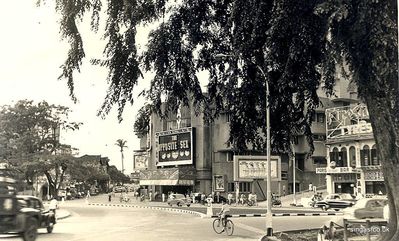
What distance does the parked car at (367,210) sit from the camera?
82.9ft

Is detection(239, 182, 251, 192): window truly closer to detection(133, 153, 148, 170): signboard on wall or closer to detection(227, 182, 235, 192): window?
detection(227, 182, 235, 192): window

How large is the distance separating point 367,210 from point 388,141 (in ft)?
50.7

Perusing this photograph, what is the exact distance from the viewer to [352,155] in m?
59.4

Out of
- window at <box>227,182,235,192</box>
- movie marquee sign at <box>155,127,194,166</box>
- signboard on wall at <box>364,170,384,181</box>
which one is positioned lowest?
window at <box>227,182,235,192</box>

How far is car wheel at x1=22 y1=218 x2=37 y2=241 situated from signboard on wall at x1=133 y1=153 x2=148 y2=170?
76.1 m

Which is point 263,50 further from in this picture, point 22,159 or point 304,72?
point 22,159

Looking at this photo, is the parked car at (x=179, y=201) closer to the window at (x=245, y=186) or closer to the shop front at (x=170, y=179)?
the window at (x=245, y=186)

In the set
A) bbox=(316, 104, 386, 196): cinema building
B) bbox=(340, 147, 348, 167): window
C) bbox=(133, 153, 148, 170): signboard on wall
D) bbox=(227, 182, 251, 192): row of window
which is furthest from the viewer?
bbox=(133, 153, 148, 170): signboard on wall

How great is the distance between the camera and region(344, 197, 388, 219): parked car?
995 inches

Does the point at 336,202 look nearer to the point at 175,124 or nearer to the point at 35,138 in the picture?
the point at 35,138

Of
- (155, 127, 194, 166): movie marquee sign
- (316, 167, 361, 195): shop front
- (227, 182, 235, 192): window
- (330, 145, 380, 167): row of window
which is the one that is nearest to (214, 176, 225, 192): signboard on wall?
(227, 182, 235, 192): window

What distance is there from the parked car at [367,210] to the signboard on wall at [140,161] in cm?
6860

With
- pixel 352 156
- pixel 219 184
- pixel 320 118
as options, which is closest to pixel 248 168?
pixel 352 156

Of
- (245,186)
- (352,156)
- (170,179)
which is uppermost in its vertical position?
(352,156)
